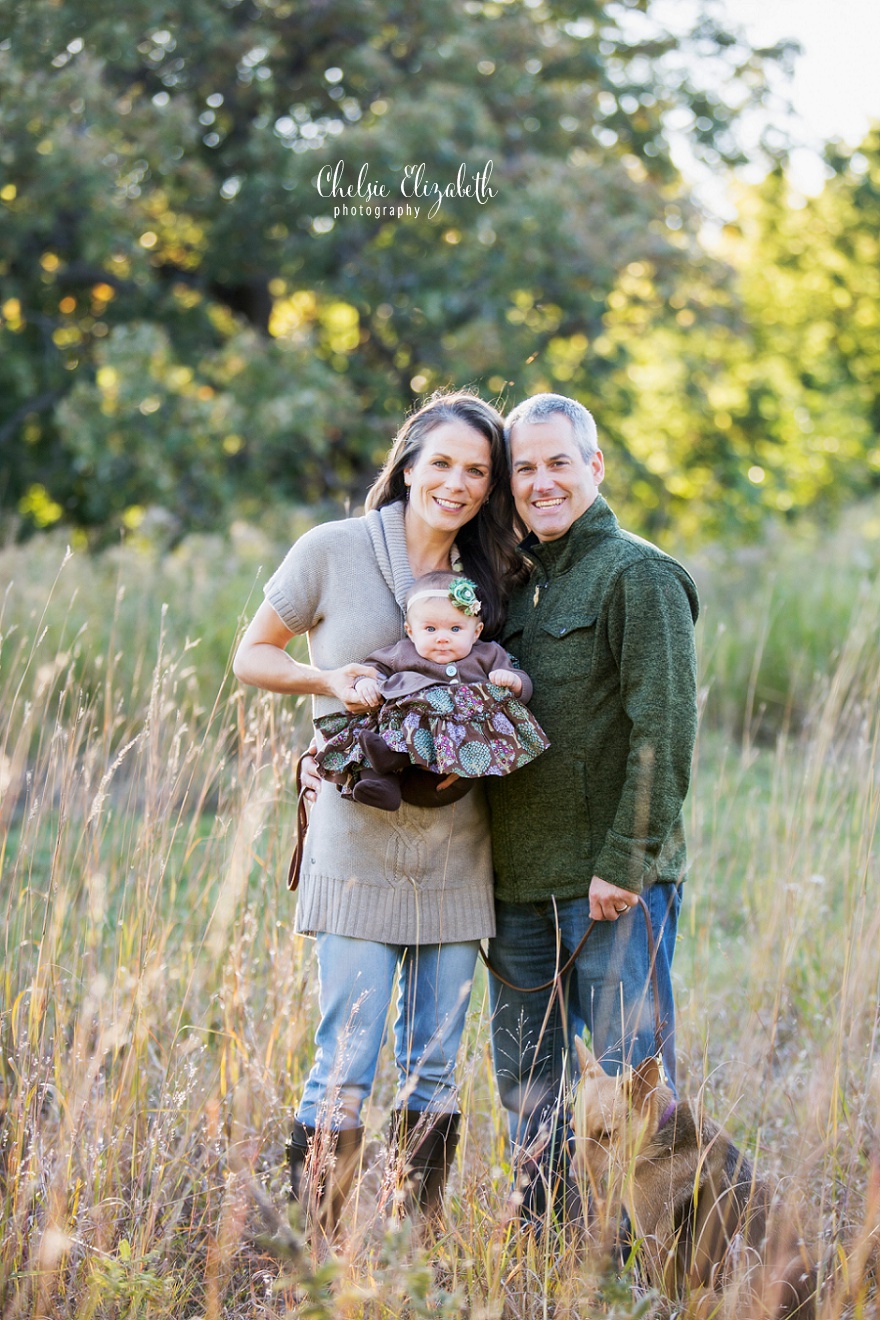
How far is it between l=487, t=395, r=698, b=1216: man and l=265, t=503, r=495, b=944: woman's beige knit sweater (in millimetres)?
108

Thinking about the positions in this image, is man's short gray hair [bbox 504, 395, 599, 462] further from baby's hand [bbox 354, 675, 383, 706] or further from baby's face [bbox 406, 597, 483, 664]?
baby's hand [bbox 354, 675, 383, 706]

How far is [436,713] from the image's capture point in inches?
91.3

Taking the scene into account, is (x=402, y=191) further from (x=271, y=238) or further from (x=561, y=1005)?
Answer: (x=561, y=1005)

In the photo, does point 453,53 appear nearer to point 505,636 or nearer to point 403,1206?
point 505,636

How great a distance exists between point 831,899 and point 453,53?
8.56 m

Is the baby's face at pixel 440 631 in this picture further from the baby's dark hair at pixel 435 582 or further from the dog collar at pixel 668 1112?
the dog collar at pixel 668 1112

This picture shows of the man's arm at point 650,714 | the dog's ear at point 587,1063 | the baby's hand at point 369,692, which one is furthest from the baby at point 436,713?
the dog's ear at point 587,1063

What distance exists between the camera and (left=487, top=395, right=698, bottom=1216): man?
7.66ft

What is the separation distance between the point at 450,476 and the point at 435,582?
0.80 feet

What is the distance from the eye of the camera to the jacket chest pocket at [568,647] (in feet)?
8.01

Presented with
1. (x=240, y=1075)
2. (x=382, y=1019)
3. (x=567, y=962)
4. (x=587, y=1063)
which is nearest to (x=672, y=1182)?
(x=587, y=1063)

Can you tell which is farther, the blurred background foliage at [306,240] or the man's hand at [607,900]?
the blurred background foliage at [306,240]

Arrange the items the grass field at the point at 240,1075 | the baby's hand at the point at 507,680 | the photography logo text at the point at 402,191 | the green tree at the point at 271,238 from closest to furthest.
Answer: the grass field at the point at 240,1075
the baby's hand at the point at 507,680
the green tree at the point at 271,238
the photography logo text at the point at 402,191

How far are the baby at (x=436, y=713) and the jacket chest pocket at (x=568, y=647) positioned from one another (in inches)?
3.3
